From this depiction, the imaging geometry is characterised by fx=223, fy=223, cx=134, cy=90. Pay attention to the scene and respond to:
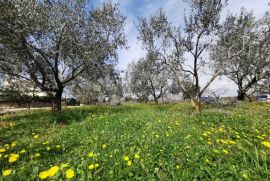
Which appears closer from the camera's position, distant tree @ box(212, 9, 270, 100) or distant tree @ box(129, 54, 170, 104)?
distant tree @ box(212, 9, 270, 100)

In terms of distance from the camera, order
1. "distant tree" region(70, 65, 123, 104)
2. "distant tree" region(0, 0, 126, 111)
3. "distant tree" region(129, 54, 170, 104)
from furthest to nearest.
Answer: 1. "distant tree" region(129, 54, 170, 104)
2. "distant tree" region(70, 65, 123, 104)
3. "distant tree" region(0, 0, 126, 111)

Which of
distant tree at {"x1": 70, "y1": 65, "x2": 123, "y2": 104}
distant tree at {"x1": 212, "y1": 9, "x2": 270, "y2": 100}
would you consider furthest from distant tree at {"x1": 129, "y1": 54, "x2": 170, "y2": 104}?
distant tree at {"x1": 212, "y1": 9, "x2": 270, "y2": 100}

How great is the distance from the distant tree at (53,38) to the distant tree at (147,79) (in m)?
34.0

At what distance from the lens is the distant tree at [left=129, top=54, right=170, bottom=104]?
58944 millimetres

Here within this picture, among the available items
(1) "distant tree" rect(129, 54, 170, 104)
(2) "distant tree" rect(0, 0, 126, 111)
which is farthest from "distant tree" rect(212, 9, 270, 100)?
(1) "distant tree" rect(129, 54, 170, 104)

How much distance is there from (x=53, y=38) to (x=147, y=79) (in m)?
46.0

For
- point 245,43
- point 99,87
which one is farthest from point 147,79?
point 245,43

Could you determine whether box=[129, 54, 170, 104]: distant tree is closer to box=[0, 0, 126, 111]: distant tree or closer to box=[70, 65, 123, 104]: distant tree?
box=[70, 65, 123, 104]: distant tree

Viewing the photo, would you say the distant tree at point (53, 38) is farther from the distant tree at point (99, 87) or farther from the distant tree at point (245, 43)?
the distant tree at point (245, 43)

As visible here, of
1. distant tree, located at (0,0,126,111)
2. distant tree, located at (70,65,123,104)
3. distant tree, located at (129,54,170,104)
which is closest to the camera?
distant tree, located at (0,0,126,111)

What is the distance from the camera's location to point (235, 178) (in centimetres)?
407

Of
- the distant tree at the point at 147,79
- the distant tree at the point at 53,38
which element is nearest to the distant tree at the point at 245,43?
the distant tree at the point at 53,38

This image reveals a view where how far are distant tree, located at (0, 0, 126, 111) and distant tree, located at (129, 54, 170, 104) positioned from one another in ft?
112

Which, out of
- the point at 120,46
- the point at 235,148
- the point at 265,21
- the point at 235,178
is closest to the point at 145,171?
the point at 235,178
